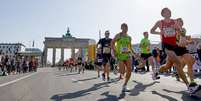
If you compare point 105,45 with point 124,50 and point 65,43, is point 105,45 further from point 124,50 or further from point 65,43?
point 65,43

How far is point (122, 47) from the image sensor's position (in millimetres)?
11688

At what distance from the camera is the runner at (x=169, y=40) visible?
839cm

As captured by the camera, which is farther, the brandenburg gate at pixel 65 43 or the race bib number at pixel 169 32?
the brandenburg gate at pixel 65 43

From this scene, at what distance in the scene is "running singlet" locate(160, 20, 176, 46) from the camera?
870 cm

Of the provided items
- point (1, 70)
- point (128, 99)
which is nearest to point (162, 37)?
point (128, 99)

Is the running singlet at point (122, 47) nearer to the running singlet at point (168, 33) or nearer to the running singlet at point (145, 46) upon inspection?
the running singlet at point (168, 33)

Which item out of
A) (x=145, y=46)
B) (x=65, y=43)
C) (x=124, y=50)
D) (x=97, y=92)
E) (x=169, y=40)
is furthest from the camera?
(x=65, y=43)

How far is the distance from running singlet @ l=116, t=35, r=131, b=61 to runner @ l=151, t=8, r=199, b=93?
231cm

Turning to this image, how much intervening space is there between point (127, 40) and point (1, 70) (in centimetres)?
2163

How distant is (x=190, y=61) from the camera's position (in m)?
8.83

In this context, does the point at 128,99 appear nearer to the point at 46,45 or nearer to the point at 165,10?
the point at 165,10

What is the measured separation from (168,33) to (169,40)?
18 cm

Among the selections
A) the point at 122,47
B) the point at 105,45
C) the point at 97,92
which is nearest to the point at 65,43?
the point at 105,45

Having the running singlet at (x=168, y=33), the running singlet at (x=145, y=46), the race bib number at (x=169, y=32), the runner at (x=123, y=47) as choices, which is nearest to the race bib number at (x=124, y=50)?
the runner at (x=123, y=47)
